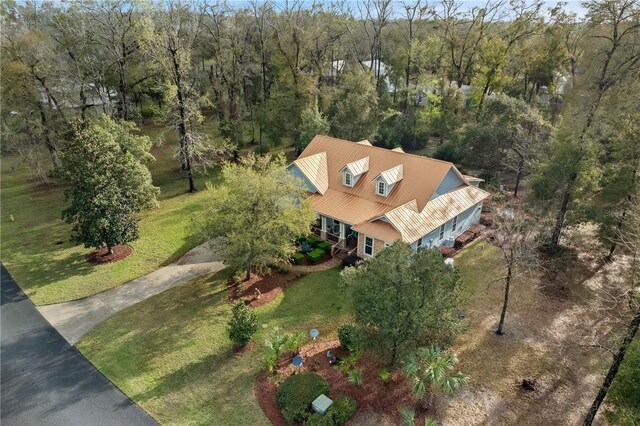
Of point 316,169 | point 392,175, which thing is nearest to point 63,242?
point 316,169

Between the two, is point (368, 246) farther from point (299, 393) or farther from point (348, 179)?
point (299, 393)

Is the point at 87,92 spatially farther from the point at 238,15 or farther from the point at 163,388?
the point at 163,388

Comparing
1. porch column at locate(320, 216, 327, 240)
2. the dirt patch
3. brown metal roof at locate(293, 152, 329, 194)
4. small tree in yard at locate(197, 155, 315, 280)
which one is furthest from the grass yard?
brown metal roof at locate(293, 152, 329, 194)

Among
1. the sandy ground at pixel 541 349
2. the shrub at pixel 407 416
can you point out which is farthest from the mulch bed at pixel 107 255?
the sandy ground at pixel 541 349

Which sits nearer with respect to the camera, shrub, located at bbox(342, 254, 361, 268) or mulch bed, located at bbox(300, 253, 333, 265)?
shrub, located at bbox(342, 254, 361, 268)

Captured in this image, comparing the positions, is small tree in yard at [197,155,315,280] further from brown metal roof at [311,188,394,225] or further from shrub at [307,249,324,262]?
brown metal roof at [311,188,394,225]

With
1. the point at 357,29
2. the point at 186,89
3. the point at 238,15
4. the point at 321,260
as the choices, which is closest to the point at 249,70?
the point at 238,15

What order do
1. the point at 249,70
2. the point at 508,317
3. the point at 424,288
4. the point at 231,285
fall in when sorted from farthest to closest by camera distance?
the point at 249,70 → the point at 231,285 → the point at 508,317 → the point at 424,288

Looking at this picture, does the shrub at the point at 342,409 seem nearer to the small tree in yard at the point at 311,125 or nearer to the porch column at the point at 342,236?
the porch column at the point at 342,236
